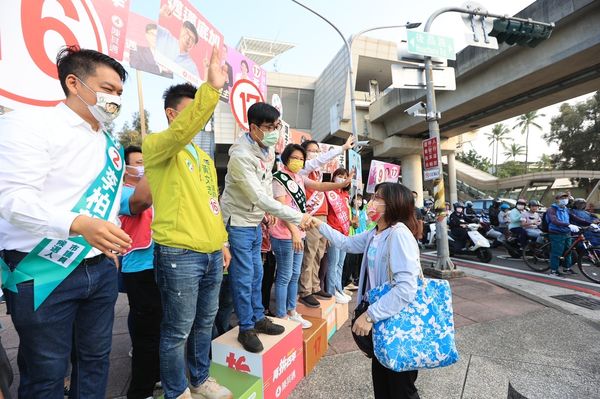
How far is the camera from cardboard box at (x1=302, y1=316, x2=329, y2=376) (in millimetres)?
2580

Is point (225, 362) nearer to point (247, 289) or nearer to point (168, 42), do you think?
point (247, 289)

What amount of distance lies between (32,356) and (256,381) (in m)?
1.21

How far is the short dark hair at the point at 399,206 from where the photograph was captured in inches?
74.5

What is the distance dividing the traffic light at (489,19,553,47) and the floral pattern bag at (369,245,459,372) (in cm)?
654

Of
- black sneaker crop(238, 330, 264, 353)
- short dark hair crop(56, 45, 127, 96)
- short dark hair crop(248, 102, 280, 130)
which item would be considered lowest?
black sneaker crop(238, 330, 264, 353)

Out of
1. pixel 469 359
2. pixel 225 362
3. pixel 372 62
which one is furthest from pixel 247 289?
pixel 372 62

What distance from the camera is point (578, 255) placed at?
614cm

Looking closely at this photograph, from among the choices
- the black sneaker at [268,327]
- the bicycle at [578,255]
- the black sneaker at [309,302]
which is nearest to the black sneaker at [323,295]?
the black sneaker at [309,302]

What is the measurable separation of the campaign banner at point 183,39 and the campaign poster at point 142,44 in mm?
60

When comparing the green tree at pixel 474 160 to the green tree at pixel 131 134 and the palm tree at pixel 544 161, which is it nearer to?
the palm tree at pixel 544 161

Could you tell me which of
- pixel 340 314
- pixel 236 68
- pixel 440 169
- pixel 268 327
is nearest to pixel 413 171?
pixel 440 169

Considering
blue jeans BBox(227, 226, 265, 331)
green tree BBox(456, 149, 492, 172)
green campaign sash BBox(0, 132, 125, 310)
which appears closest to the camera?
green campaign sash BBox(0, 132, 125, 310)

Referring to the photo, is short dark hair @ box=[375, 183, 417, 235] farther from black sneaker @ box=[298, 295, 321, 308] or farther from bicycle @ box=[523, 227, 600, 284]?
bicycle @ box=[523, 227, 600, 284]

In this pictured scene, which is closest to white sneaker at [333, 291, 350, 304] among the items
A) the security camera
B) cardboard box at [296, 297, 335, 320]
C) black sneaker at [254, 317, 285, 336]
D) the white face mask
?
cardboard box at [296, 297, 335, 320]
